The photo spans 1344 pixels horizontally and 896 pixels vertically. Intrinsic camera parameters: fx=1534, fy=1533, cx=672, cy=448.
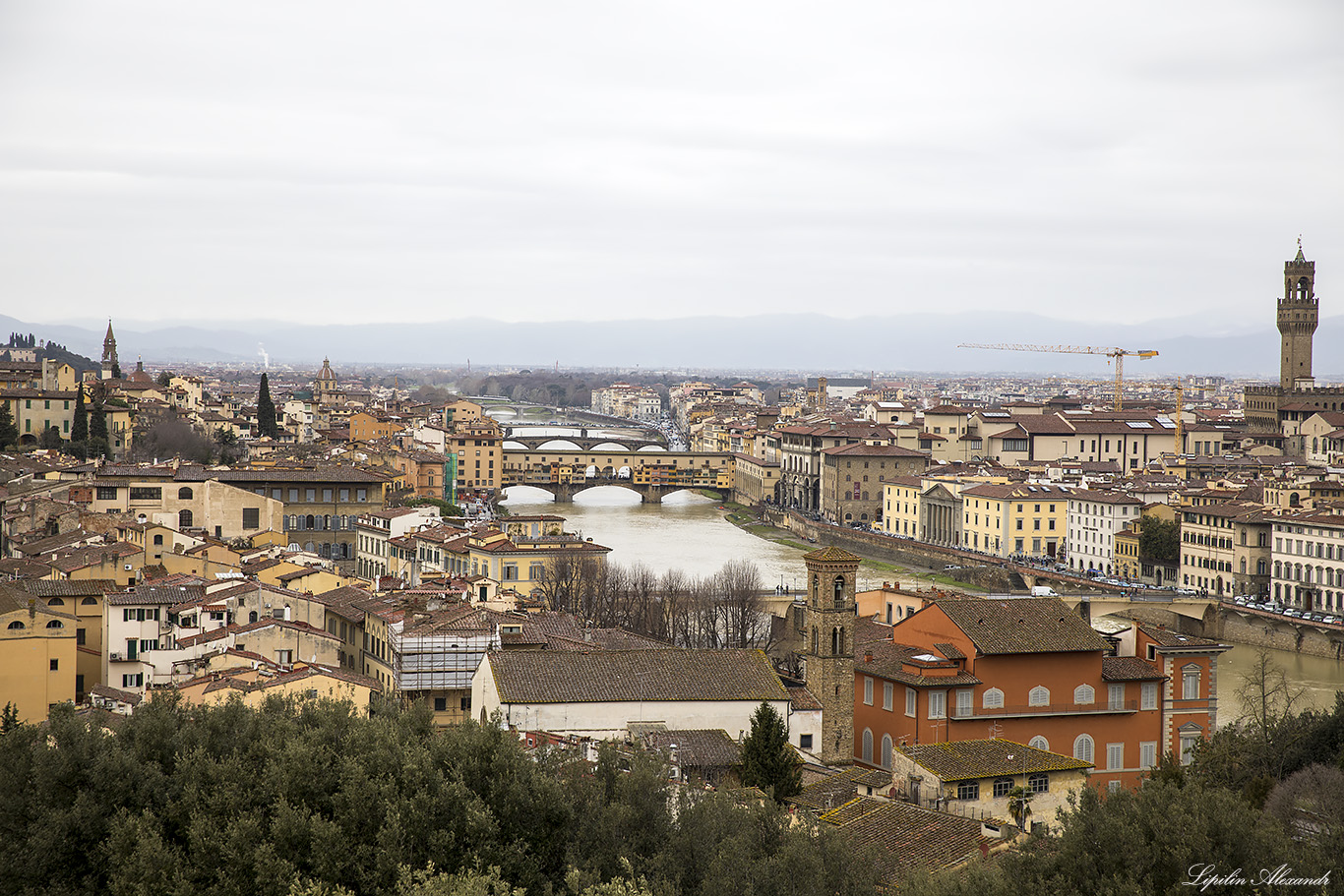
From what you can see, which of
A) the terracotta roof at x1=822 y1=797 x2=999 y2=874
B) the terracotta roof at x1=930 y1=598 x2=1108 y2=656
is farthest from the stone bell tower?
the terracotta roof at x1=822 y1=797 x2=999 y2=874

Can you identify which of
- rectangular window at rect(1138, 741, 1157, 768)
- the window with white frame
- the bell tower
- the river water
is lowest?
the river water

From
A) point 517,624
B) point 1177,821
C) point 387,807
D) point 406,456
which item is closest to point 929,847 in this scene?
point 1177,821

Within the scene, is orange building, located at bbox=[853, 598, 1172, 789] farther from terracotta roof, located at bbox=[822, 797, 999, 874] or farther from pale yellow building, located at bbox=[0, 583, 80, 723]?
pale yellow building, located at bbox=[0, 583, 80, 723]

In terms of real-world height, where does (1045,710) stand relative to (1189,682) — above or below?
below

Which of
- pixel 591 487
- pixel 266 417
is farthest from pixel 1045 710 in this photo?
pixel 591 487

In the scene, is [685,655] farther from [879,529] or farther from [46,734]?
[879,529]

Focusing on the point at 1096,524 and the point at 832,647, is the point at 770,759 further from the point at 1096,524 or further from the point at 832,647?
the point at 1096,524
